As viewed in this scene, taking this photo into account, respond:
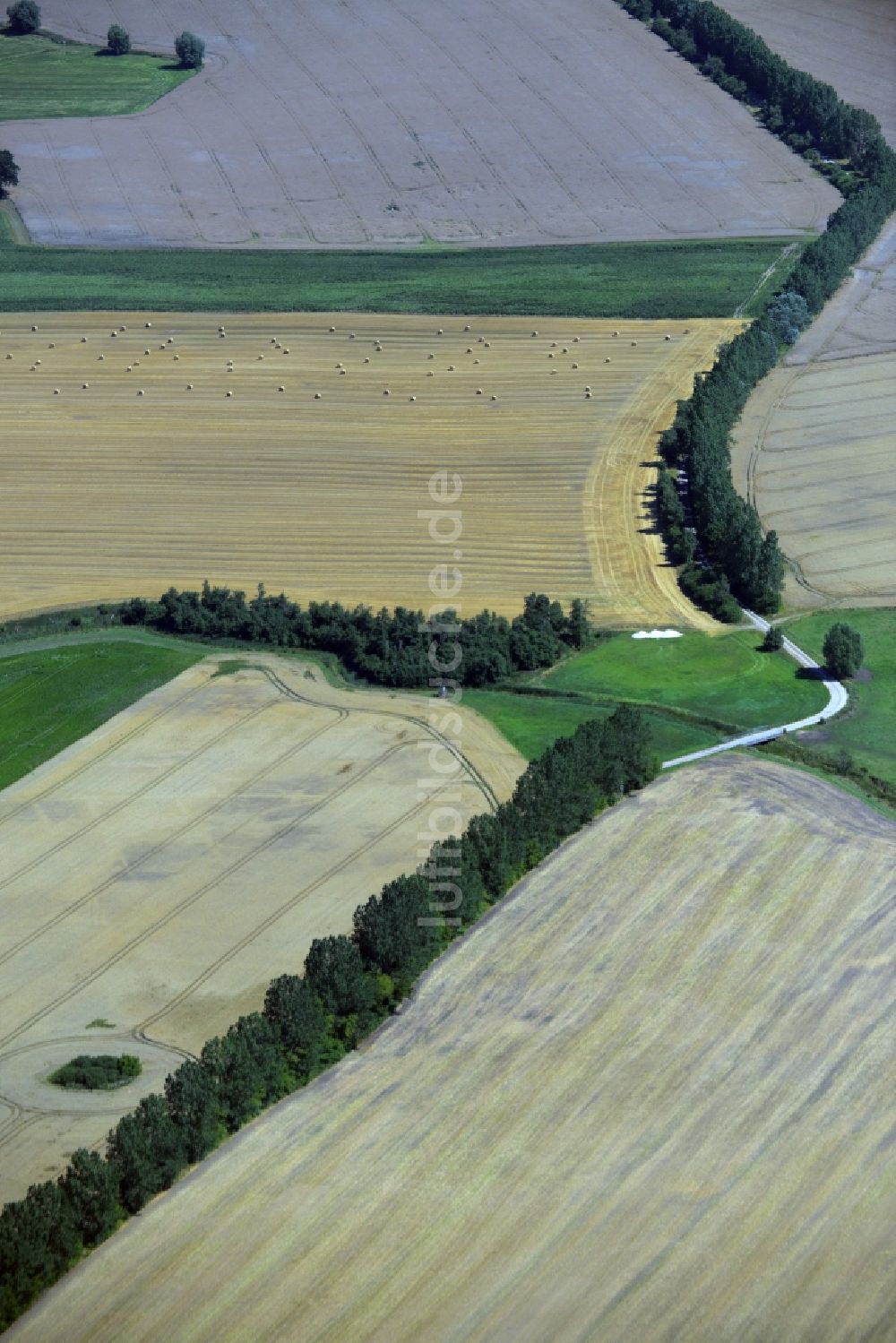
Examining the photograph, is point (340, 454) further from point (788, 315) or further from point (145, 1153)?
point (145, 1153)

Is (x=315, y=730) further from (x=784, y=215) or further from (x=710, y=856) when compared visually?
(x=784, y=215)

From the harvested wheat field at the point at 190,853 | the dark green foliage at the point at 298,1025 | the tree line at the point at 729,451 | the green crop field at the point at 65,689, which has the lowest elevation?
the green crop field at the point at 65,689

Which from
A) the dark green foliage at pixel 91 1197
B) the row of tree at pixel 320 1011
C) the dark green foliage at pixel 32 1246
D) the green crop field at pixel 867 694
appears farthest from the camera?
the green crop field at pixel 867 694

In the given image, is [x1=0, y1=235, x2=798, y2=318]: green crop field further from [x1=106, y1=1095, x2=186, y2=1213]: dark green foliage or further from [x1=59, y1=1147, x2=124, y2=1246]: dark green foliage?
[x1=59, y1=1147, x2=124, y2=1246]: dark green foliage

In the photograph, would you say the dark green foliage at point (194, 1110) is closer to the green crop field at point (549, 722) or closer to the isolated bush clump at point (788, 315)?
the green crop field at point (549, 722)

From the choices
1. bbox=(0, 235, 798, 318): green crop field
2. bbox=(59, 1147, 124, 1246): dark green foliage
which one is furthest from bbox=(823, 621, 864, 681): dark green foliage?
bbox=(0, 235, 798, 318): green crop field

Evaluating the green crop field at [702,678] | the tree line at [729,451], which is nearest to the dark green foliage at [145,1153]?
the green crop field at [702,678]

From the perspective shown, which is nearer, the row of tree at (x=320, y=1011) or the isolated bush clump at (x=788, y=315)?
the row of tree at (x=320, y=1011)

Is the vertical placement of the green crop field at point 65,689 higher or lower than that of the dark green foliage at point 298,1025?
lower
